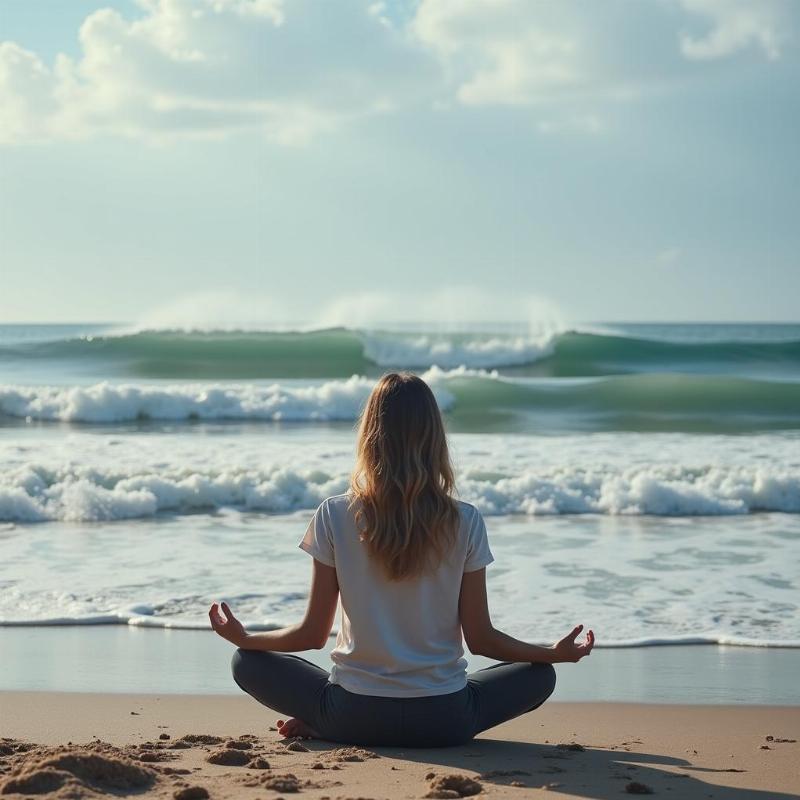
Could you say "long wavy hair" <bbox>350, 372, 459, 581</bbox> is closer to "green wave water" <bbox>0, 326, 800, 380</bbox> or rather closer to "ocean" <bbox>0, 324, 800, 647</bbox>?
"ocean" <bbox>0, 324, 800, 647</bbox>

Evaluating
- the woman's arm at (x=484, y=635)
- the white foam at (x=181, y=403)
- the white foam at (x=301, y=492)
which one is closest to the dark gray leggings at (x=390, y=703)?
the woman's arm at (x=484, y=635)

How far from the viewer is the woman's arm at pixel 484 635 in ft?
9.55

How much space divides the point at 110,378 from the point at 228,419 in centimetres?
749

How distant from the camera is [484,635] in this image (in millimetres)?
2939

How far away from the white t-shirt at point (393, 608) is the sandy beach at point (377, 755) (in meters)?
0.20

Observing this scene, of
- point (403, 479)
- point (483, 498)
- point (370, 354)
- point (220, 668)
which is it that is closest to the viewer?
point (403, 479)

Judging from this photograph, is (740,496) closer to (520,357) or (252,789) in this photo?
(252,789)

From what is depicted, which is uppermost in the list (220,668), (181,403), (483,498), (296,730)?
(181,403)

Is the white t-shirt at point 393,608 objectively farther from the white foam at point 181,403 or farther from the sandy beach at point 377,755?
the white foam at point 181,403

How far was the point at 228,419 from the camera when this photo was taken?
1783cm

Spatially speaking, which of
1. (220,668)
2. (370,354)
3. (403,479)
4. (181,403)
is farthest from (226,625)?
(370,354)

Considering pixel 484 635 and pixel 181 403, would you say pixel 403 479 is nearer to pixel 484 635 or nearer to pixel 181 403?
pixel 484 635

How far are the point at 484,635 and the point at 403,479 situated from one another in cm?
51

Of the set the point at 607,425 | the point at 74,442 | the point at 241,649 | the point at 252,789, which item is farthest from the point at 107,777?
the point at 607,425
